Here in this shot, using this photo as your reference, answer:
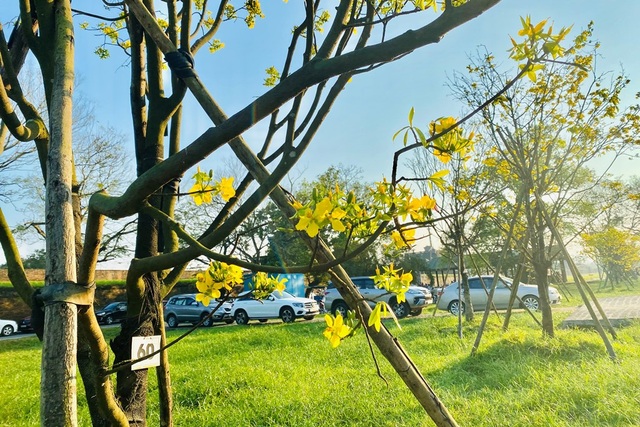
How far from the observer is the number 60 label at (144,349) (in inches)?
57.1

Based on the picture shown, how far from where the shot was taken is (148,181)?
1016 mm

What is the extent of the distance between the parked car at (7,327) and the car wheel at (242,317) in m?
8.61

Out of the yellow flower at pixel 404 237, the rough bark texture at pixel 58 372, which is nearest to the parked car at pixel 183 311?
the rough bark texture at pixel 58 372

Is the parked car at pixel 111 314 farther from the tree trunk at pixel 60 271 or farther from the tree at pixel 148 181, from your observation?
the tree trunk at pixel 60 271

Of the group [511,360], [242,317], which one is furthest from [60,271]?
[242,317]

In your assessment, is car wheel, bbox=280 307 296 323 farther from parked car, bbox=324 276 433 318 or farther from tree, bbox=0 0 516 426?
tree, bbox=0 0 516 426

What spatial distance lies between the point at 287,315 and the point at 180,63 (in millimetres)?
14349

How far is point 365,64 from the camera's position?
904 millimetres

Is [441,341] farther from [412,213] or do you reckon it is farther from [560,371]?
[412,213]

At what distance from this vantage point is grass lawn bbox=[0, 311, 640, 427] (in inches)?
120

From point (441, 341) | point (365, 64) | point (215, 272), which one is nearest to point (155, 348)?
point (215, 272)

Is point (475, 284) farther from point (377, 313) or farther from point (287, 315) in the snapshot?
point (377, 313)

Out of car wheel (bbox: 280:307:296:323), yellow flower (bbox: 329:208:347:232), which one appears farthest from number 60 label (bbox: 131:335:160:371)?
car wheel (bbox: 280:307:296:323)

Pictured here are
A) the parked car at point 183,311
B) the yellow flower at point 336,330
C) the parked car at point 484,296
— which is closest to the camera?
the yellow flower at point 336,330
